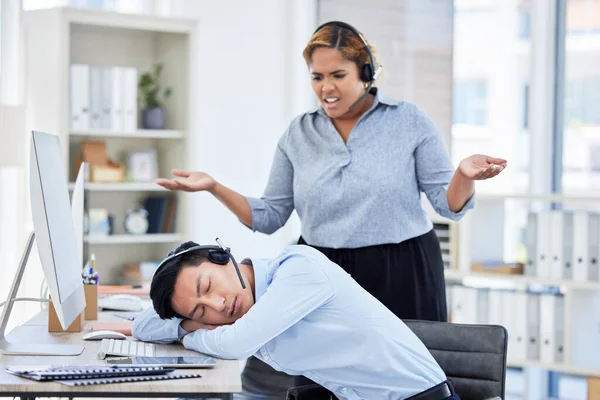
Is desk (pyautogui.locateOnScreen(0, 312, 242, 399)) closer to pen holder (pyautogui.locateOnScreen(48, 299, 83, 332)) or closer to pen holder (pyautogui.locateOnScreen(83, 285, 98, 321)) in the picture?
pen holder (pyautogui.locateOnScreen(48, 299, 83, 332))

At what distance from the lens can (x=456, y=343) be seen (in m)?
2.07

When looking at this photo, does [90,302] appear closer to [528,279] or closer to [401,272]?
[401,272]

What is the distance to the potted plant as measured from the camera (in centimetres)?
463

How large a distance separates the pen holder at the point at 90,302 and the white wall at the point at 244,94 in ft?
8.69

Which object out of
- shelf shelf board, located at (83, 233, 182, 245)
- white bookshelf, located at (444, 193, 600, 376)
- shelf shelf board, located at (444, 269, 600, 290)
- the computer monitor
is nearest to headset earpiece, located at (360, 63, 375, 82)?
the computer monitor

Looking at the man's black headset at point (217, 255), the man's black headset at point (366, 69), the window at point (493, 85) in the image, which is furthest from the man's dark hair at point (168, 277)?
the window at point (493, 85)

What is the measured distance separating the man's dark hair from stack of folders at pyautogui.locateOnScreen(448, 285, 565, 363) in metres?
2.65

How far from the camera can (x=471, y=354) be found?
6.72 ft

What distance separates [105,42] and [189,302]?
126 inches

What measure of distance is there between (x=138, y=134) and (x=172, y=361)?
9.22ft

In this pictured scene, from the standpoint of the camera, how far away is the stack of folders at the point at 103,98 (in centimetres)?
432

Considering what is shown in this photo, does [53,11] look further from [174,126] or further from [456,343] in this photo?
[456,343]

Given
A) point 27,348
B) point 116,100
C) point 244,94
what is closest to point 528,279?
point 244,94

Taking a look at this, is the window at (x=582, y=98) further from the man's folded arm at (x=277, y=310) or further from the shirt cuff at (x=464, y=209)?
the man's folded arm at (x=277, y=310)
